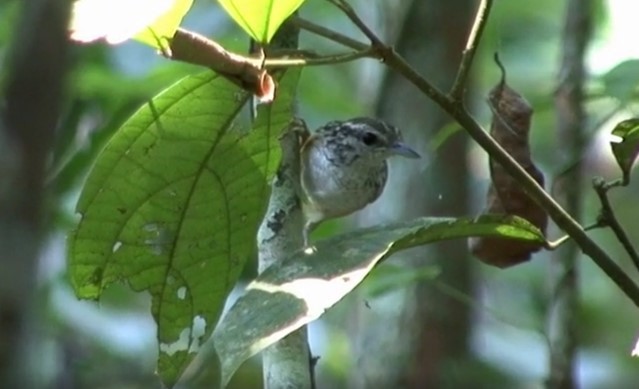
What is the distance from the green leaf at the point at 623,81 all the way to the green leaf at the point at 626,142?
0.37m

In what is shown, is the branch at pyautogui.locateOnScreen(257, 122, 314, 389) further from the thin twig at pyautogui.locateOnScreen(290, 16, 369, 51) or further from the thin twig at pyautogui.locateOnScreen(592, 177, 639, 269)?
the thin twig at pyautogui.locateOnScreen(592, 177, 639, 269)

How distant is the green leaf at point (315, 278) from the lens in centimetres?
167

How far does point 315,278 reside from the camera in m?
1.79

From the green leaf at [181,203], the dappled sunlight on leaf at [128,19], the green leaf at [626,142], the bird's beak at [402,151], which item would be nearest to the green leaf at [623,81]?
the green leaf at [626,142]

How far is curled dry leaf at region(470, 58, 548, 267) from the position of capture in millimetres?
2125

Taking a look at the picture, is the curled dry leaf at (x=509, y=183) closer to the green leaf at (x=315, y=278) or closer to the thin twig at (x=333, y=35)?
the green leaf at (x=315, y=278)

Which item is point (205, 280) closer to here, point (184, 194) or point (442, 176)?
point (184, 194)

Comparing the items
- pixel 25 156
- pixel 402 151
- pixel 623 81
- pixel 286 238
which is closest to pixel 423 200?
pixel 402 151

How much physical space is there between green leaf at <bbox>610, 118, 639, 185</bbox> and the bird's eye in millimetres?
1980

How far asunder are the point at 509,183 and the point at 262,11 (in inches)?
26.1

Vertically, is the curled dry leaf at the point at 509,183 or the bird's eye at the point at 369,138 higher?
the bird's eye at the point at 369,138

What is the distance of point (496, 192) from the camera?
7.15ft

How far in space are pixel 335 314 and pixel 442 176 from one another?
4.25 ft

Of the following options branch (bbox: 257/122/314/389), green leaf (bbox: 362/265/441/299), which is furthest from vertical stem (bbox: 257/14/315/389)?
green leaf (bbox: 362/265/441/299)
